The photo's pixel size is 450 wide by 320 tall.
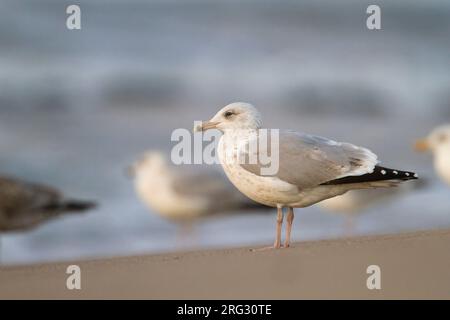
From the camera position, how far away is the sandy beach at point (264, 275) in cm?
462

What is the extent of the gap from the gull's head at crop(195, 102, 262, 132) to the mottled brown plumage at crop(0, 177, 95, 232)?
379 cm

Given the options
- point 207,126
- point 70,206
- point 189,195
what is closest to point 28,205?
point 70,206

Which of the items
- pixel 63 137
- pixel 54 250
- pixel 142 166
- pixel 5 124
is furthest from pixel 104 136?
pixel 54 250

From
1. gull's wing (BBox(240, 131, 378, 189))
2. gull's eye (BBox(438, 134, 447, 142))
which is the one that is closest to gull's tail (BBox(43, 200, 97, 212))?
gull's eye (BBox(438, 134, 447, 142))

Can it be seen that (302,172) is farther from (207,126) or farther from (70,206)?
(70,206)

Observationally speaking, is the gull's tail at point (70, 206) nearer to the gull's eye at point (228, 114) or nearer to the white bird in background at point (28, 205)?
A: the white bird in background at point (28, 205)

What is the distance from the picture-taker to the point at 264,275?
4.90 meters

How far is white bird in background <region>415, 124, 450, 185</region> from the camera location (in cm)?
934

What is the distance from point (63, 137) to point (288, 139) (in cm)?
751

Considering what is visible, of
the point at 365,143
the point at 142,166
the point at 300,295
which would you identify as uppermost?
the point at 365,143

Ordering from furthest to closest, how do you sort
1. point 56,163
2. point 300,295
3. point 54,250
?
point 56,163, point 54,250, point 300,295

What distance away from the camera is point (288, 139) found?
19.4 feet

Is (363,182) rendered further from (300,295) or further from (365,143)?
(365,143)

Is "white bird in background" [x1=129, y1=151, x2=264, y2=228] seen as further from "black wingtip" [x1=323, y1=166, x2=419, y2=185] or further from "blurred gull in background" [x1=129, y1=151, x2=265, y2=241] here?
"black wingtip" [x1=323, y1=166, x2=419, y2=185]
